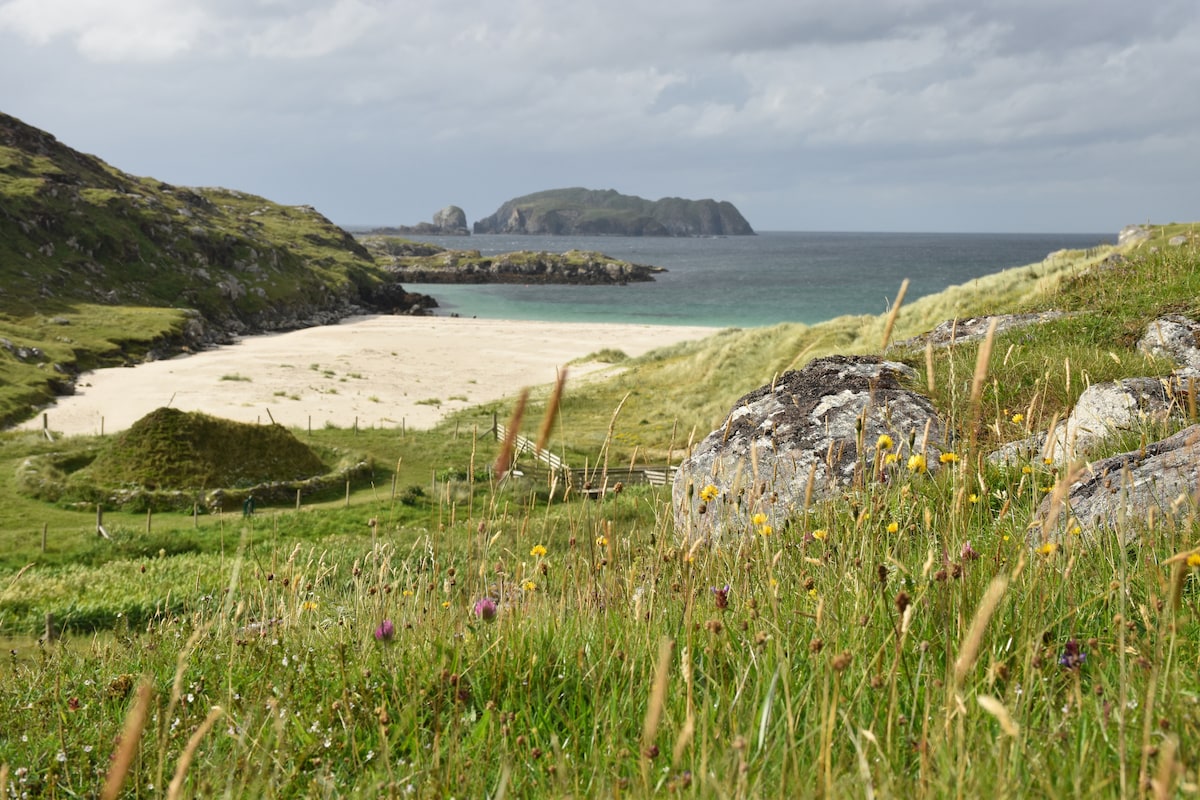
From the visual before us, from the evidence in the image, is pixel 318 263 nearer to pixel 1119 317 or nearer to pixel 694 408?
pixel 694 408

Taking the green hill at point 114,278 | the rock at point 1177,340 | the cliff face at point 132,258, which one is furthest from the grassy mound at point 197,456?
the cliff face at point 132,258

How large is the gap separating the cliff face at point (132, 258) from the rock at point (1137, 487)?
72.4 m

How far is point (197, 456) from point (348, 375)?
84.8ft

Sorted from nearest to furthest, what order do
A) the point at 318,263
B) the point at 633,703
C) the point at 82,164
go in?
the point at 633,703 < the point at 82,164 < the point at 318,263

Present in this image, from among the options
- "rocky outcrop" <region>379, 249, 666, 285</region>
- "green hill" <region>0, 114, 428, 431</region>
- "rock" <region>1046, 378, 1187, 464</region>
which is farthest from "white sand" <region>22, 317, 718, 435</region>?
"rocky outcrop" <region>379, 249, 666, 285</region>

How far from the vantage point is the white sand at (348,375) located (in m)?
40.4

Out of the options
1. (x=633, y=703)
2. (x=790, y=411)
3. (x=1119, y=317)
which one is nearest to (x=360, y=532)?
(x=790, y=411)

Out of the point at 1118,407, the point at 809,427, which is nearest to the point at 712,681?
the point at 1118,407

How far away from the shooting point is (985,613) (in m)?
1.30

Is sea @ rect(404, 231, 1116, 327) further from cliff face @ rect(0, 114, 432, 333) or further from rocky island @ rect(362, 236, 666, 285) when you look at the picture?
cliff face @ rect(0, 114, 432, 333)

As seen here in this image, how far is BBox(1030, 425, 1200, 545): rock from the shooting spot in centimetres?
363

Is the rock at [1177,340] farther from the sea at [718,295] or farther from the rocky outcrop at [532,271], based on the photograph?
the rocky outcrop at [532,271]

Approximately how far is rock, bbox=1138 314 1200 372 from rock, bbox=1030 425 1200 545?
415 cm

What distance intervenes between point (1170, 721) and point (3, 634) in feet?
47.9
